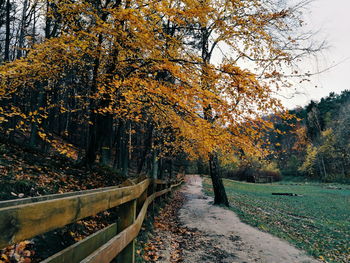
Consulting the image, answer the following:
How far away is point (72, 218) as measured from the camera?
5.36 ft

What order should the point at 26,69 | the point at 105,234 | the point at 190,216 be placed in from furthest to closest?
1. the point at 190,216
2. the point at 26,69
3. the point at 105,234

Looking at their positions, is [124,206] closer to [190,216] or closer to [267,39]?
[190,216]

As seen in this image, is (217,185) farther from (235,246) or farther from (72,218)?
(72,218)

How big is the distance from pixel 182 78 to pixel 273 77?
3.11 meters

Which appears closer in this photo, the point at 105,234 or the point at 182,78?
the point at 105,234

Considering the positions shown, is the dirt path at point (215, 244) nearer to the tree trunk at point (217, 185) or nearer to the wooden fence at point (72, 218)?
the wooden fence at point (72, 218)

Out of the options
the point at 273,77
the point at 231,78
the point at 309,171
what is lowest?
the point at 309,171

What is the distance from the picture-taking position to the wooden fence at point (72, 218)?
1.12 m

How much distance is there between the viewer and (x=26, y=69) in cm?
829

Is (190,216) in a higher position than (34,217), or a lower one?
lower

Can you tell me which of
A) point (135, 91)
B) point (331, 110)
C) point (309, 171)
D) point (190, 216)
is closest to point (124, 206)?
point (135, 91)

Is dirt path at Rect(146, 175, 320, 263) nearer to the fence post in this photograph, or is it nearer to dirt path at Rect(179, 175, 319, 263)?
dirt path at Rect(179, 175, 319, 263)

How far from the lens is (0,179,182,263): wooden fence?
112 centimetres

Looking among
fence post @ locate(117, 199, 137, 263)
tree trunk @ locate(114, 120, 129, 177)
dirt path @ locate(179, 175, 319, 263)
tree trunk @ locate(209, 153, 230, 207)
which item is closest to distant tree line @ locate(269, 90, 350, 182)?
tree trunk @ locate(114, 120, 129, 177)
